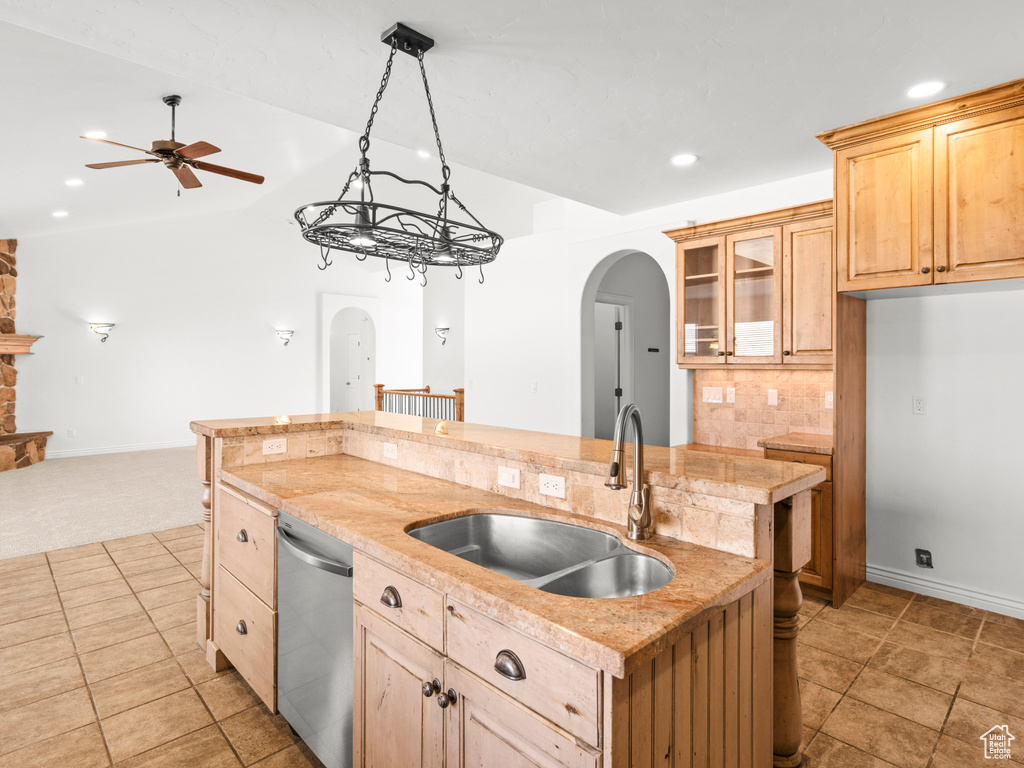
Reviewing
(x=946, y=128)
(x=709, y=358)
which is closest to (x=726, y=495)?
(x=946, y=128)

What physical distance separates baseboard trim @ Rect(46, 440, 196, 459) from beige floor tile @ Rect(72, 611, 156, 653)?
6069 mm

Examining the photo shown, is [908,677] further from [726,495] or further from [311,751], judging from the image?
[311,751]

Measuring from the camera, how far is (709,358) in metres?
3.96

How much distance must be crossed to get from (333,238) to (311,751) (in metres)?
1.87

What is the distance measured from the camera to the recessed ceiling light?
98.5 inches

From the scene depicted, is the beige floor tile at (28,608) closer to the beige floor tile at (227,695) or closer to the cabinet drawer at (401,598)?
the beige floor tile at (227,695)

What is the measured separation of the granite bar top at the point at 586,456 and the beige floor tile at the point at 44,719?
3.83ft

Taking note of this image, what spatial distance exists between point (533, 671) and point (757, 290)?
331cm

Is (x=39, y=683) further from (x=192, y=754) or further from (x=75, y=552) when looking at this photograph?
(x=75, y=552)

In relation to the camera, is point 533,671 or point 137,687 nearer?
point 533,671

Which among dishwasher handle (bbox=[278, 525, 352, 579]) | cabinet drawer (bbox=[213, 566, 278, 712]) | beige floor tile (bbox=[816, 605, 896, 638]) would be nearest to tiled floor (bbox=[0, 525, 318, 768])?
cabinet drawer (bbox=[213, 566, 278, 712])

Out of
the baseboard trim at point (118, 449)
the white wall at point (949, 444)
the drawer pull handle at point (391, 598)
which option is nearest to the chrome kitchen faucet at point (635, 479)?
the drawer pull handle at point (391, 598)

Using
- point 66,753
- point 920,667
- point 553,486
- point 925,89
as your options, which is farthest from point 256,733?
point 925,89

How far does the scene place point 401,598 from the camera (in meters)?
1.38
